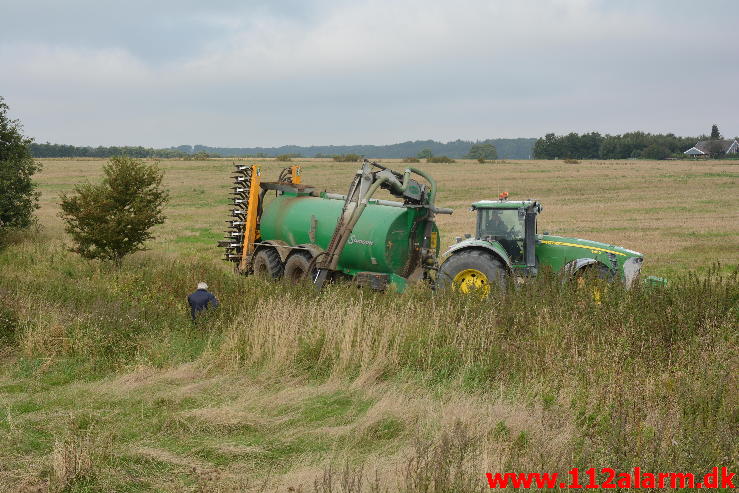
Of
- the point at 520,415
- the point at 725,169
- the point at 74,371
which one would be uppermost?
the point at 725,169

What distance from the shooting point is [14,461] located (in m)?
5.86

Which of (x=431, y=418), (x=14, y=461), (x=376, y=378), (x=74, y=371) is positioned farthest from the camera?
(x=74, y=371)

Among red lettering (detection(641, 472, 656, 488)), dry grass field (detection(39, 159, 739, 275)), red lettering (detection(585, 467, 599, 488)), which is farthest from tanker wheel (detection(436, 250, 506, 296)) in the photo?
dry grass field (detection(39, 159, 739, 275))

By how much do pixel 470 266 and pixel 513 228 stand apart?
1274 mm

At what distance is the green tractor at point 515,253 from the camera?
462 inches

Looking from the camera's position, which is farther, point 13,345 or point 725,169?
point 725,169

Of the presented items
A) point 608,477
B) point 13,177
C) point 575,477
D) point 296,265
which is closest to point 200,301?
point 296,265

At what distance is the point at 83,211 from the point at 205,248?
5.97m

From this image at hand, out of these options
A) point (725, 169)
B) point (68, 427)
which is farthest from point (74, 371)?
point (725, 169)

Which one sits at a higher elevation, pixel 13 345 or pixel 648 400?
pixel 648 400

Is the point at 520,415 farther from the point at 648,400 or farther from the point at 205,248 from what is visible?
the point at 205,248

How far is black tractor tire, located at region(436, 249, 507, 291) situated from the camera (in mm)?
11523

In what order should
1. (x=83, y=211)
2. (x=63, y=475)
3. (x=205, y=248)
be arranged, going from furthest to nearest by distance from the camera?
(x=205, y=248) < (x=83, y=211) < (x=63, y=475)

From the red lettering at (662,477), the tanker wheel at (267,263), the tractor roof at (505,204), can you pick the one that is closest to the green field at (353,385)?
the red lettering at (662,477)
